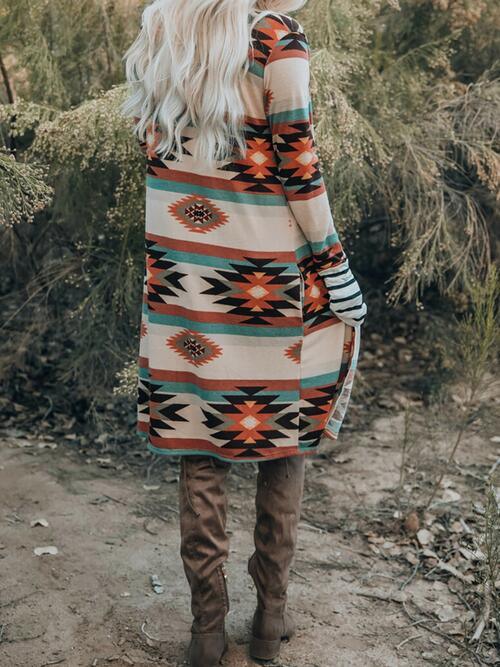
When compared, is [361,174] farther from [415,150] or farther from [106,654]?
[106,654]

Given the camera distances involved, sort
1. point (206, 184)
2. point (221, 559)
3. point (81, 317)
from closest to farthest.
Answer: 1. point (206, 184)
2. point (221, 559)
3. point (81, 317)

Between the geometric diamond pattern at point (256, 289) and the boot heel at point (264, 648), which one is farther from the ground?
the geometric diamond pattern at point (256, 289)

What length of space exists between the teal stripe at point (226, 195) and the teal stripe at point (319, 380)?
0.44 m

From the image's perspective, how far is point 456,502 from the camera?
334 centimetres

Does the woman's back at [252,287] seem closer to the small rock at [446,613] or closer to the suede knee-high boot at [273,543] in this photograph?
the suede knee-high boot at [273,543]

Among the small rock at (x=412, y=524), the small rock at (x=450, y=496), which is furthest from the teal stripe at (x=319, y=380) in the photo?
the small rock at (x=450, y=496)

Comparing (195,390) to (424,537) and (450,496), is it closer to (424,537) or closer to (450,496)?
(424,537)

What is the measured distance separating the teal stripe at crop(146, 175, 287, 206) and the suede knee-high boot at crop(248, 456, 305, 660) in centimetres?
69

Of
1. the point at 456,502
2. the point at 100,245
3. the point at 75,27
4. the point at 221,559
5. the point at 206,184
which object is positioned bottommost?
the point at 456,502

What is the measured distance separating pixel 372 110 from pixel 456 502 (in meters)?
1.66

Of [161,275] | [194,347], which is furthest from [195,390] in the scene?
[161,275]

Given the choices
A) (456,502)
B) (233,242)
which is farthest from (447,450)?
(233,242)

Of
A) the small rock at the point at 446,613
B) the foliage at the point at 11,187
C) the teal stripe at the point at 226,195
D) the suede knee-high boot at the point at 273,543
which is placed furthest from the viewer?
the small rock at the point at 446,613

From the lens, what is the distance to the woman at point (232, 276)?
1917mm
